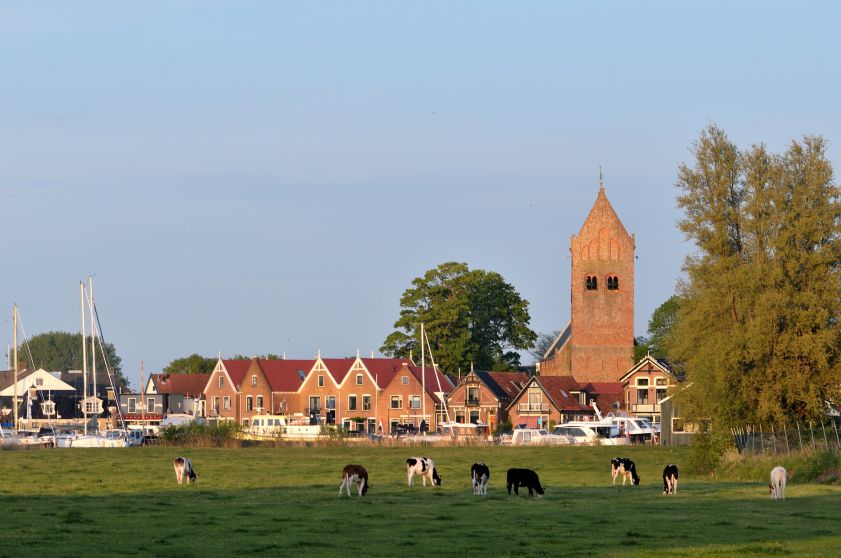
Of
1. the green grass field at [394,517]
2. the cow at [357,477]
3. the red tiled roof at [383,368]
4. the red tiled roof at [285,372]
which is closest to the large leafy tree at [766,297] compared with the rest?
the green grass field at [394,517]

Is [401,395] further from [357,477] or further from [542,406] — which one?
[357,477]

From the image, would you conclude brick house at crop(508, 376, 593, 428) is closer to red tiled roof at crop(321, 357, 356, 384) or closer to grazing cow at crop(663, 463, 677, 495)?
red tiled roof at crop(321, 357, 356, 384)

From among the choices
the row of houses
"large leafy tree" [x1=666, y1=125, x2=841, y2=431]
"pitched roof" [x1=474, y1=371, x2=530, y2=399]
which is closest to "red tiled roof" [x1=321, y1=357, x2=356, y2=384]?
the row of houses

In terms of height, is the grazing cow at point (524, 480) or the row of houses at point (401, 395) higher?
the row of houses at point (401, 395)

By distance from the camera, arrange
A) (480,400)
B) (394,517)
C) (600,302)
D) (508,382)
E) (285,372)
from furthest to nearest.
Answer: (285,372) → (600,302) → (508,382) → (480,400) → (394,517)

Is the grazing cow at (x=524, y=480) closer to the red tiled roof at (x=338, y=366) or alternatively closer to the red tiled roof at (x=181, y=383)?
the red tiled roof at (x=338, y=366)

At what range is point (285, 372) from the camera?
159625 millimetres

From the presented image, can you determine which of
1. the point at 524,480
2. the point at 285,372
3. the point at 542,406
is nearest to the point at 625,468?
the point at 524,480

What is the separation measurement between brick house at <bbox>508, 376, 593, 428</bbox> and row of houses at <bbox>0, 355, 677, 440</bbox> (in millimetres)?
96

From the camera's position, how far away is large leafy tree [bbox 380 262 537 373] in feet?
519

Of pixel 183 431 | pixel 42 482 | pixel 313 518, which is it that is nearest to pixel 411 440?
pixel 183 431

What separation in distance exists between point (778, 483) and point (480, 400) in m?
101

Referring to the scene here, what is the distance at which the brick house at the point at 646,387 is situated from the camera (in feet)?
449

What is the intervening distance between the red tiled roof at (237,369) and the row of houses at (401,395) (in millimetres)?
110
